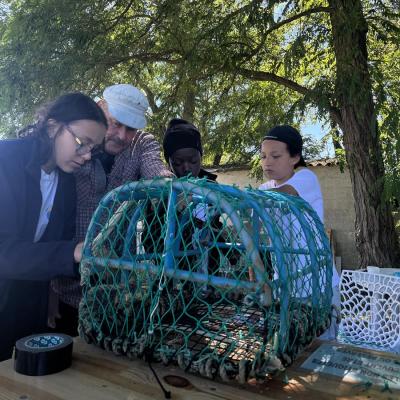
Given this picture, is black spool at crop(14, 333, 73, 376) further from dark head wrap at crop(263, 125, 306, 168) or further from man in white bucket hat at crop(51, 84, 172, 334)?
dark head wrap at crop(263, 125, 306, 168)

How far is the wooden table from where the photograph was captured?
986mm

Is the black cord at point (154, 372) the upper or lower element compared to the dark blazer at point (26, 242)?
lower

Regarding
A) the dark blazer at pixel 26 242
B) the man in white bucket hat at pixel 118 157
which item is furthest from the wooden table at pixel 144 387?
the man in white bucket hat at pixel 118 157

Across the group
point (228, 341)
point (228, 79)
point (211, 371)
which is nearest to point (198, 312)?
point (228, 341)

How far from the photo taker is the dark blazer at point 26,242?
122 centimetres

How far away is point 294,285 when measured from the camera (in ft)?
3.88

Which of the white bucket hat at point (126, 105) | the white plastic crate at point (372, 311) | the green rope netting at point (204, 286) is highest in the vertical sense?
the white bucket hat at point (126, 105)

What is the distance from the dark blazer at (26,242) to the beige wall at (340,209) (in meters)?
7.64

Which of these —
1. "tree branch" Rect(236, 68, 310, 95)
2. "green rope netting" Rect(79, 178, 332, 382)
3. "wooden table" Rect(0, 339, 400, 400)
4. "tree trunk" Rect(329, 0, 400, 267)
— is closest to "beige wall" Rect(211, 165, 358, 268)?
"tree branch" Rect(236, 68, 310, 95)

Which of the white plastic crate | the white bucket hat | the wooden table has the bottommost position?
the white plastic crate

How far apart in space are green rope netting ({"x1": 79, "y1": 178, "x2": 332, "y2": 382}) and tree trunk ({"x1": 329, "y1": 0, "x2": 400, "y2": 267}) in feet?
8.93

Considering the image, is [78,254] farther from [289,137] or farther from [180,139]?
[289,137]

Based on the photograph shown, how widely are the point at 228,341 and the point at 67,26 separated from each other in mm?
3974

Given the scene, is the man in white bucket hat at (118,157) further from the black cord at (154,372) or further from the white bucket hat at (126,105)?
the black cord at (154,372)
